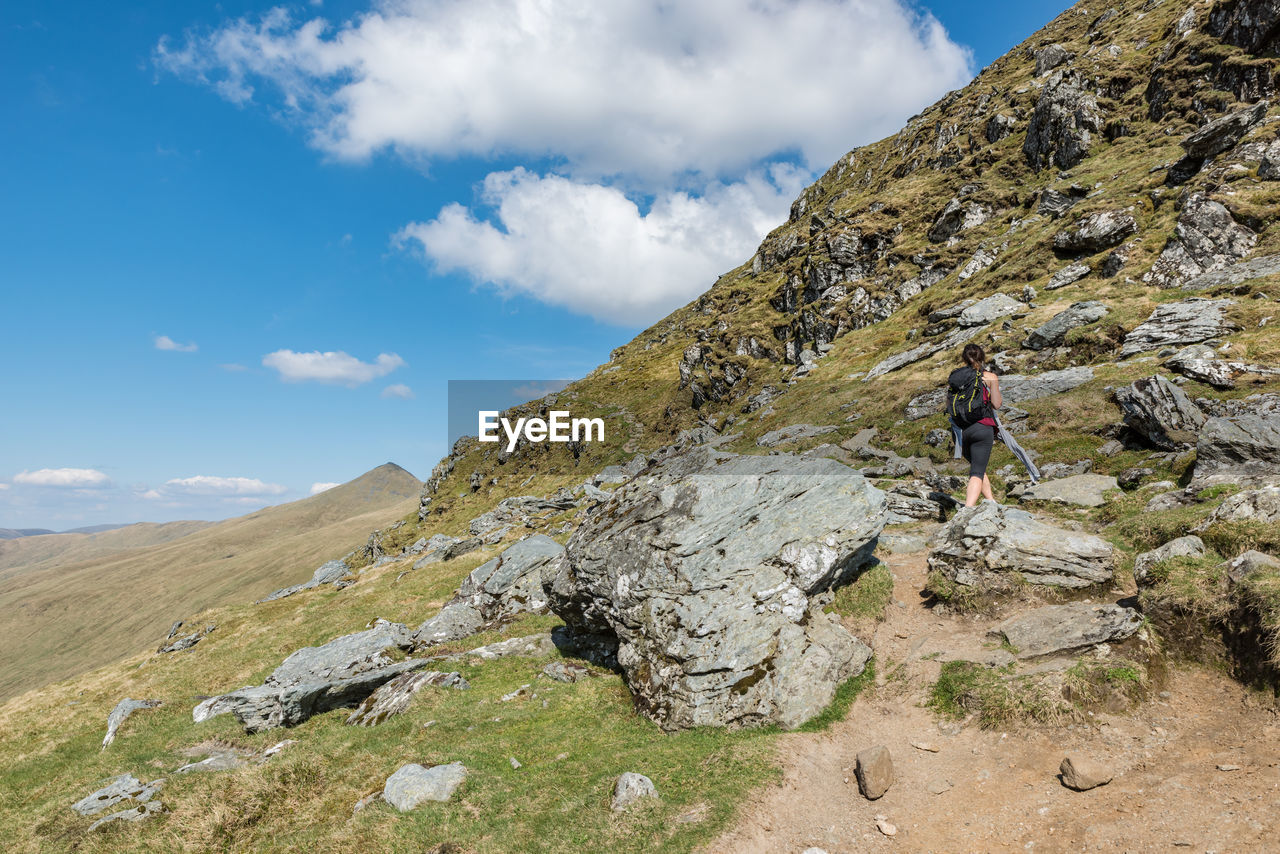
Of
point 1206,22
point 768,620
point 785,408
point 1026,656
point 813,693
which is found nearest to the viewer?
point 1026,656

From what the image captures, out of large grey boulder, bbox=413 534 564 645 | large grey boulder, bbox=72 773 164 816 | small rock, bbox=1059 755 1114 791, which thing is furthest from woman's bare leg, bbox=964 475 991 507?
large grey boulder, bbox=72 773 164 816

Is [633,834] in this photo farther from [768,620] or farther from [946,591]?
[946,591]

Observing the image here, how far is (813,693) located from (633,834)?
5.89 metres

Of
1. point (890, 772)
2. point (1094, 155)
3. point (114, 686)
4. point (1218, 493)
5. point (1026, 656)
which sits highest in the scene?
point (1094, 155)

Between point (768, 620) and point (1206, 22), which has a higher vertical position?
point (1206, 22)

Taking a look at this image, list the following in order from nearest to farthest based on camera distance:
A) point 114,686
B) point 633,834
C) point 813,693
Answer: point 633,834 → point 813,693 → point 114,686

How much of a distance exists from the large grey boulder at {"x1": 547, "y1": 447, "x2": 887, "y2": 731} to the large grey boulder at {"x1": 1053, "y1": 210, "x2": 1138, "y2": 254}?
60.0 meters

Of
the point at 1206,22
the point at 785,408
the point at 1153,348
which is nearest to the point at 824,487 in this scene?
the point at 1153,348

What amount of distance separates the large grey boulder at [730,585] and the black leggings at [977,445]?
11.1 feet

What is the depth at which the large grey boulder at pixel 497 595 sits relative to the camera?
27.2 m

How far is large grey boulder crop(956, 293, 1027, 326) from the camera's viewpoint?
55.0m

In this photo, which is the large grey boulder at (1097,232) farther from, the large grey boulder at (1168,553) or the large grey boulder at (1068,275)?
the large grey boulder at (1168,553)

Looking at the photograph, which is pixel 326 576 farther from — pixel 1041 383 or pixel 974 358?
pixel 1041 383

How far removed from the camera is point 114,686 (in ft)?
108
